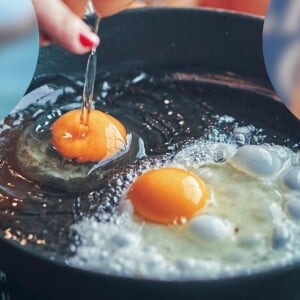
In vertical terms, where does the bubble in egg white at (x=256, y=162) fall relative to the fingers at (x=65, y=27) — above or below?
below

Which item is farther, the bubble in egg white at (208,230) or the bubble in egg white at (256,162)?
the bubble in egg white at (256,162)

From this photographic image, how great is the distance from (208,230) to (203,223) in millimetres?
12

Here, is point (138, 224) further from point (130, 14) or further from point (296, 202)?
point (130, 14)

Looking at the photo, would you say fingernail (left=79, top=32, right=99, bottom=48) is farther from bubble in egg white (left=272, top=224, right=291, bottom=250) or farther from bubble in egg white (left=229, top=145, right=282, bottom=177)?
bubble in egg white (left=272, top=224, right=291, bottom=250)

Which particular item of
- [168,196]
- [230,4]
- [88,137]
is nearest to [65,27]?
[88,137]

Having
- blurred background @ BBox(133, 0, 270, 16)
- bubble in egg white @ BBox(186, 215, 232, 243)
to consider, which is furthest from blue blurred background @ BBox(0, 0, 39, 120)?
blurred background @ BBox(133, 0, 270, 16)

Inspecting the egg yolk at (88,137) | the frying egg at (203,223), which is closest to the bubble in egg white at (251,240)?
the frying egg at (203,223)

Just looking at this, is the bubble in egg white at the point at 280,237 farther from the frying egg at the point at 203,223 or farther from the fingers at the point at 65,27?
the fingers at the point at 65,27

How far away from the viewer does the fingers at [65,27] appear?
3.17 feet

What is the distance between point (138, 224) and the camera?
854 millimetres

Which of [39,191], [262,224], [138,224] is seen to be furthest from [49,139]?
[262,224]

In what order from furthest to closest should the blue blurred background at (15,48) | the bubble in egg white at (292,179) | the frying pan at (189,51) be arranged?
the frying pan at (189,51) < the bubble in egg white at (292,179) < the blue blurred background at (15,48)

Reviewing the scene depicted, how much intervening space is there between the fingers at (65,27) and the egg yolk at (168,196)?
22 cm

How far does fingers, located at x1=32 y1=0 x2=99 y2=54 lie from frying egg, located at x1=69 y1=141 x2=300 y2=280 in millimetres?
205
